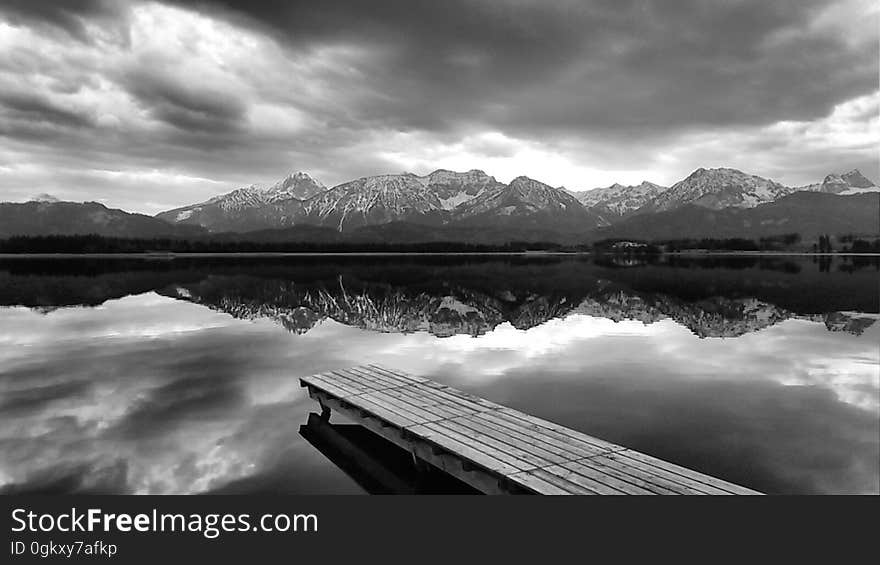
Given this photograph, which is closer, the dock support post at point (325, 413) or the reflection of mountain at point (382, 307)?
the dock support post at point (325, 413)

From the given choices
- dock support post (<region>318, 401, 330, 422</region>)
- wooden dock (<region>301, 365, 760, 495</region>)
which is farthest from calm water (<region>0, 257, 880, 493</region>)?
wooden dock (<region>301, 365, 760, 495</region>)

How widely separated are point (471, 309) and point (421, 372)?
23.4m

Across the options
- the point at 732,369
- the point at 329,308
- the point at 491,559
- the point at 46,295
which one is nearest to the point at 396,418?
the point at 491,559

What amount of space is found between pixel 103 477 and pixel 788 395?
23397 millimetres

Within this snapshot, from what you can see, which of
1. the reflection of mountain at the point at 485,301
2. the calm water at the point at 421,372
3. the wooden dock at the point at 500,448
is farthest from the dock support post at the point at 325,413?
the reflection of mountain at the point at 485,301

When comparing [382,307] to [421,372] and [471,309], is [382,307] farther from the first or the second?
[421,372]

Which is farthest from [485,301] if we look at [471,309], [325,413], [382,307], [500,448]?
[500,448]

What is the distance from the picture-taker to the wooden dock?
11234 millimetres

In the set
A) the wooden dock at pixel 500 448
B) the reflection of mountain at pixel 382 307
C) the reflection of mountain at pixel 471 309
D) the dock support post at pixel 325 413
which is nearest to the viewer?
the wooden dock at pixel 500 448

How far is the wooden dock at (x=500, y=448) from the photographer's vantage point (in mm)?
11234

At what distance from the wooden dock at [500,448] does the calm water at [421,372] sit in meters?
1.91

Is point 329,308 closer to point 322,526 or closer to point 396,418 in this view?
point 396,418

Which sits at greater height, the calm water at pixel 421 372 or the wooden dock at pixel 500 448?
the wooden dock at pixel 500 448

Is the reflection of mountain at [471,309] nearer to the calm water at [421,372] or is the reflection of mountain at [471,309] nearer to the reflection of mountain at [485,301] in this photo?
the reflection of mountain at [485,301]
